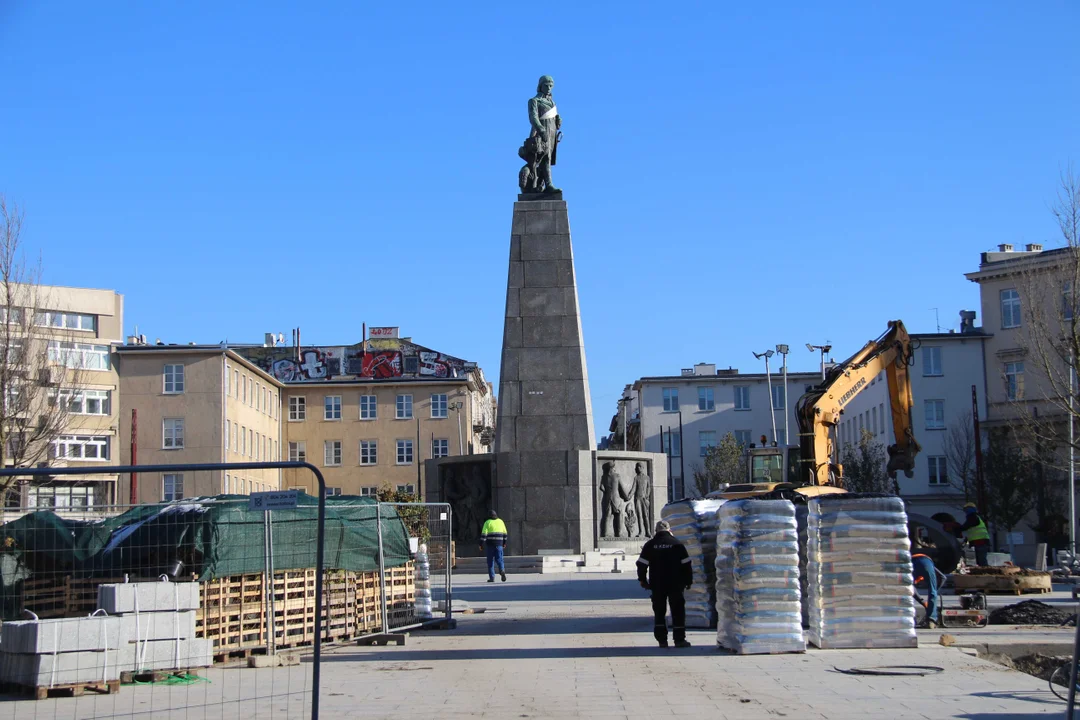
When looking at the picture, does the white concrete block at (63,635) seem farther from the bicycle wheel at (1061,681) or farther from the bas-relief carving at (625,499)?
the bas-relief carving at (625,499)

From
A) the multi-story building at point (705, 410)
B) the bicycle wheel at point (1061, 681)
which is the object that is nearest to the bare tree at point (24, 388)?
the bicycle wheel at point (1061, 681)

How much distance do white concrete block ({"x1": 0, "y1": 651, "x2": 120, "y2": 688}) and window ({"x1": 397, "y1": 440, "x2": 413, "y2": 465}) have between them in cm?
6809

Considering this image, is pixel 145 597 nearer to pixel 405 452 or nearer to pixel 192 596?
pixel 192 596

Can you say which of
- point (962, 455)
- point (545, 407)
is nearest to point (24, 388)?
point (545, 407)

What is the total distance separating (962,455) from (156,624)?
59.2 meters

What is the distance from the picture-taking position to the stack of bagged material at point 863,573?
14.1 meters

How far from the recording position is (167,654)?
42.8 ft

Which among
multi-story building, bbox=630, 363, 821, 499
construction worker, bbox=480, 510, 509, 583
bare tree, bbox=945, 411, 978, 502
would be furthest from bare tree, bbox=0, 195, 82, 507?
multi-story building, bbox=630, 363, 821, 499

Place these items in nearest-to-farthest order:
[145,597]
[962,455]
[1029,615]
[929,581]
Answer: [145,597] < [929,581] < [1029,615] < [962,455]

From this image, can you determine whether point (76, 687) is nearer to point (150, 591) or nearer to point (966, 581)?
point (150, 591)

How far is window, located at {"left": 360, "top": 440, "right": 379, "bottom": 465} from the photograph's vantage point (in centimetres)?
8056

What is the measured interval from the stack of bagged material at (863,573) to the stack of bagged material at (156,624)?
660 cm

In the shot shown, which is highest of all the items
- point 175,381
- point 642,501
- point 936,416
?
point 175,381

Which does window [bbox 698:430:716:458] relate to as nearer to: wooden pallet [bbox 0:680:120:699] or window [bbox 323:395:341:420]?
window [bbox 323:395:341:420]
